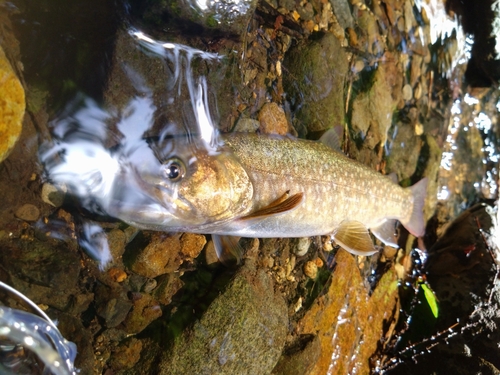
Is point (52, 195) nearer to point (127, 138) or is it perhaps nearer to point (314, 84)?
point (127, 138)

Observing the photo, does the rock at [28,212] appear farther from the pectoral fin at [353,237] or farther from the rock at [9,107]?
the pectoral fin at [353,237]

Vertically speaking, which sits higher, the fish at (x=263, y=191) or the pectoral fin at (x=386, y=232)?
the fish at (x=263, y=191)

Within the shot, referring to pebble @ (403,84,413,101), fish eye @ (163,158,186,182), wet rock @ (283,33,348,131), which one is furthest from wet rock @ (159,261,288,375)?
pebble @ (403,84,413,101)

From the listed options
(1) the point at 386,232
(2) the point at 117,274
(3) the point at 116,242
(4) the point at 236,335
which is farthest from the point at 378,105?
(2) the point at 117,274

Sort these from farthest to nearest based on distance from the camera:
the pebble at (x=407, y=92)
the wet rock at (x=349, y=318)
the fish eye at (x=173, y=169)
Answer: the pebble at (x=407, y=92), the wet rock at (x=349, y=318), the fish eye at (x=173, y=169)

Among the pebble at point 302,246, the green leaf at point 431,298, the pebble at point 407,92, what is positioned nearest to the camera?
the pebble at point 302,246

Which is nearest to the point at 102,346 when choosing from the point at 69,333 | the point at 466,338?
the point at 69,333

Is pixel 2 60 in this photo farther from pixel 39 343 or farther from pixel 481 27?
pixel 481 27

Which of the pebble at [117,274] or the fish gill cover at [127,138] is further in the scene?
the pebble at [117,274]

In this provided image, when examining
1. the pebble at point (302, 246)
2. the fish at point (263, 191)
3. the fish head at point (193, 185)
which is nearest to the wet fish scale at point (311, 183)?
the fish at point (263, 191)
